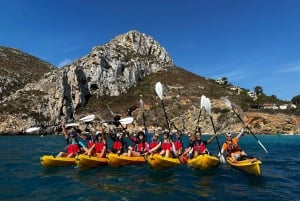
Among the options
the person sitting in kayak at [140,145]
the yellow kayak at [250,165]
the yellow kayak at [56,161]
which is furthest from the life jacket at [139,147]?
the yellow kayak at [250,165]

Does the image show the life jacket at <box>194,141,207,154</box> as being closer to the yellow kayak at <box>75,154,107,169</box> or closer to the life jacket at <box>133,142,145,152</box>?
the life jacket at <box>133,142,145,152</box>

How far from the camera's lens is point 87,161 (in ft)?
59.7

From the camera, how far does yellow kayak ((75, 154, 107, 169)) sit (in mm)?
18000

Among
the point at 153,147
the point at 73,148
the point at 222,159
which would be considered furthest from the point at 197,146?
the point at 73,148

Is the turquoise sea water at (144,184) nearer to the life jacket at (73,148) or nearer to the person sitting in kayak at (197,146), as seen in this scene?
the person sitting in kayak at (197,146)

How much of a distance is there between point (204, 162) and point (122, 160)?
4.48m

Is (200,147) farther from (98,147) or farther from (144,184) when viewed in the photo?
(98,147)

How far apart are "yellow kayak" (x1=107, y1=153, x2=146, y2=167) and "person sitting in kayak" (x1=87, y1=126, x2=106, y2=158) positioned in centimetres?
83

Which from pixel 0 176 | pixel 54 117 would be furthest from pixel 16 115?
pixel 0 176

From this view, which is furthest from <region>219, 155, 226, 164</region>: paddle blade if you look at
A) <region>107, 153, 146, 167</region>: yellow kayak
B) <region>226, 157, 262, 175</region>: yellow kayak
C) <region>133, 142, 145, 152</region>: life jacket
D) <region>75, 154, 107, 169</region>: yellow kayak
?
<region>75, 154, 107, 169</region>: yellow kayak

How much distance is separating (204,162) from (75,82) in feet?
256

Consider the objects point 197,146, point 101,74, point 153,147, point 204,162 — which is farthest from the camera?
point 101,74

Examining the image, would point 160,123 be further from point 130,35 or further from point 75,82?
point 130,35

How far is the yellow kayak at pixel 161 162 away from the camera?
17.2m
